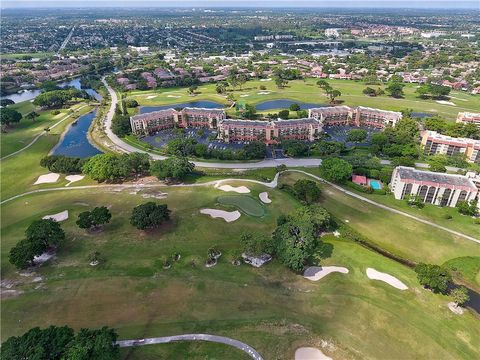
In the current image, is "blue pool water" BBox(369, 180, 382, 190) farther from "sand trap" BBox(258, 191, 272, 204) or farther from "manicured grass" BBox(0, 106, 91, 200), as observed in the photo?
"manicured grass" BBox(0, 106, 91, 200)

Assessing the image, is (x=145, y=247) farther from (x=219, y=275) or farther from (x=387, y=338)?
(x=387, y=338)

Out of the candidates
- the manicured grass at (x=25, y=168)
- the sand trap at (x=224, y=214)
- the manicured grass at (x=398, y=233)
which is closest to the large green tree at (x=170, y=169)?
the sand trap at (x=224, y=214)

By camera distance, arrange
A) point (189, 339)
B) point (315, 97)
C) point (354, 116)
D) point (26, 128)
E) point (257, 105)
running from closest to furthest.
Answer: point (189, 339), point (26, 128), point (354, 116), point (257, 105), point (315, 97)

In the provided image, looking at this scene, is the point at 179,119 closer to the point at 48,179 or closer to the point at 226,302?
the point at 48,179

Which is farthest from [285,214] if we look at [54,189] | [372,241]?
[54,189]

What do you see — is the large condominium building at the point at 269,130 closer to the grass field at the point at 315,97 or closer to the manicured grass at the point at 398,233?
the manicured grass at the point at 398,233

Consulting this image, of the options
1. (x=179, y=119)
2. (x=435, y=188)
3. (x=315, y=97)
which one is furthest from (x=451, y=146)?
(x=179, y=119)

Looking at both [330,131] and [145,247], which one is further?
[330,131]
